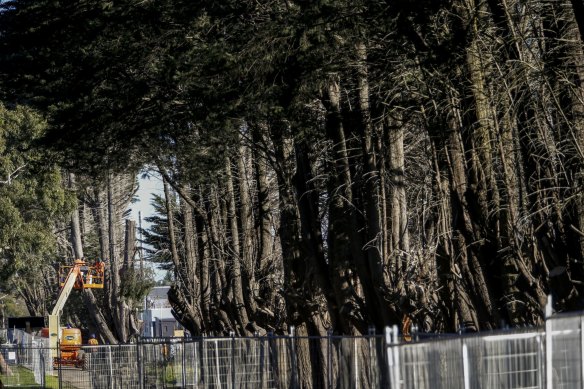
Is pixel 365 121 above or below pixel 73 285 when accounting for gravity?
above

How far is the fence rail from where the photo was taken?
10922mm

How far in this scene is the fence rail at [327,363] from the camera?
35.8ft

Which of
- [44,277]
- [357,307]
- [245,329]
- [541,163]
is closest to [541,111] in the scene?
[541,163]

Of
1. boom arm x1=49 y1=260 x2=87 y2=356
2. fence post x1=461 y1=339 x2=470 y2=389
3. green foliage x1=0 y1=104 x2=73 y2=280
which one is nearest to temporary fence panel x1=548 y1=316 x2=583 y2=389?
fence post x1=461 y1=339 x2=470 y2=389

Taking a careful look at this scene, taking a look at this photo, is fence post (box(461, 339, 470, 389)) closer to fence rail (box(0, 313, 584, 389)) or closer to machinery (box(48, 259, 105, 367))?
fence rail (box(0, 313, 584, 389))

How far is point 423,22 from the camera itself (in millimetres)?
16531

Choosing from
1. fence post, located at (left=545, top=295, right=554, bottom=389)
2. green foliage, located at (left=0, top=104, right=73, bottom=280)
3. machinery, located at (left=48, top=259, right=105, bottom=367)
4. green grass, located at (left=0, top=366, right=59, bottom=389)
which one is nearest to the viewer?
fence post, located at (left=545, top=295, right=554, bottom=389)

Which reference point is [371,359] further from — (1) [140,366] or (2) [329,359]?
(1) [140,366]

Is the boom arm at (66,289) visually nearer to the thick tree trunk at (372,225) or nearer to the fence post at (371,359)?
the thick tree trunk at (372,225)

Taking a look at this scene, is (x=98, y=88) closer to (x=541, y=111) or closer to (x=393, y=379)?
(x=541, y=111)

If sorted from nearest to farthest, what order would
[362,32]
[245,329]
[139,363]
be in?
[362,32] → [139,363] → [245,329]

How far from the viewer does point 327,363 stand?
57.4 feet

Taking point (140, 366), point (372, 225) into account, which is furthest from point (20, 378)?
point (372, 225)

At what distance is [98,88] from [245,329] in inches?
528
